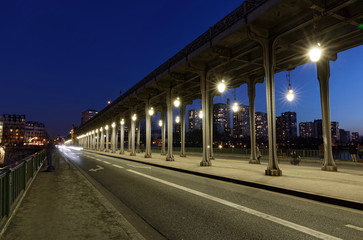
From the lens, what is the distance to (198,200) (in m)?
6.91

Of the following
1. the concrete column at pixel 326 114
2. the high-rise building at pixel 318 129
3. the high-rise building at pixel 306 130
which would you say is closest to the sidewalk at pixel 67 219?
the concrete column at pixel 326 114

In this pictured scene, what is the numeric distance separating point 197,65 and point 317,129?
178628mm

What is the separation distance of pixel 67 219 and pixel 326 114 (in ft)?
44.1

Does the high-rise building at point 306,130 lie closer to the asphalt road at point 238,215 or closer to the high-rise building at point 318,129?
the high-rise building at point 318,129

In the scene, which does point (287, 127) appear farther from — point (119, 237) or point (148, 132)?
point (119, 237)

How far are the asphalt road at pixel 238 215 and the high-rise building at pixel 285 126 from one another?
177926 mm

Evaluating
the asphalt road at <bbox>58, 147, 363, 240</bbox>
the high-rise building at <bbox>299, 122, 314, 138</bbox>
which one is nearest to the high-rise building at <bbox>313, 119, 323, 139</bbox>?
the high-rise building at <bbox>299, 122, 314, 138</bbox>

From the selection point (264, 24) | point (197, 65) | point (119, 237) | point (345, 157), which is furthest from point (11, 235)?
point (345, 157)

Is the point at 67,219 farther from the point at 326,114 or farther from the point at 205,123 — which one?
the point at 326,114

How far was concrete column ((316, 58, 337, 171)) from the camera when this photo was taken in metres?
12.9

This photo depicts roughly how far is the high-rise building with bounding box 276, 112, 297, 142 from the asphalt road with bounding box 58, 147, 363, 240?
177926 millimetres

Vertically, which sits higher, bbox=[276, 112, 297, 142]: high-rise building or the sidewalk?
bbox=[276, 112, 297, 142]: high-rise building

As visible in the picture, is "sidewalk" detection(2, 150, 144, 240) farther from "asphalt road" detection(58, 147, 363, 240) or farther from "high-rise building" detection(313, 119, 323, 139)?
"high-rise building" detection(313, 119, 323, 139)

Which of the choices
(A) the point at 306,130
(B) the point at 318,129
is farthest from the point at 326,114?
(A) the point at 306,130
